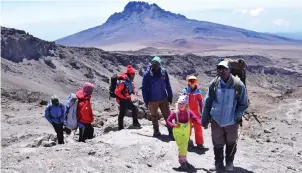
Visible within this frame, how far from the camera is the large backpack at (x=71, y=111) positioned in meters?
8.66

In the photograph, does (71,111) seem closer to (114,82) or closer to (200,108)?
(114,82)

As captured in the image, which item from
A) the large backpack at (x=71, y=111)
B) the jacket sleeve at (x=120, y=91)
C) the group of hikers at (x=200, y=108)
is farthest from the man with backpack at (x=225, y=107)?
the jacket sleeve at (x=120, y=91)

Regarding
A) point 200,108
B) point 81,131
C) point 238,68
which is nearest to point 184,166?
point 200,108

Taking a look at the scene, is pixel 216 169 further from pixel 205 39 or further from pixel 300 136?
pixel 205 39

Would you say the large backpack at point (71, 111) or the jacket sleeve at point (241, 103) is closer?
the jacket sleeve at point (241, 103)

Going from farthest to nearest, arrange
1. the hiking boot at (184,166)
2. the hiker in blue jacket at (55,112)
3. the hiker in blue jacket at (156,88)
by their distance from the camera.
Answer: the hiker in blue jacket at (55,112) < the hiker in blue jacket at (156,88) < the hiking boot at (184,166)

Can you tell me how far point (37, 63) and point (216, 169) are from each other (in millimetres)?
31278

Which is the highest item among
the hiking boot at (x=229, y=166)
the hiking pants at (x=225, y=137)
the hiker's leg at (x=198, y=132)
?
the hiking pants at (x=225, y=137)

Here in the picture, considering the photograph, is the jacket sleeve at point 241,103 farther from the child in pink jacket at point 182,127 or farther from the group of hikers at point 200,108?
the child in pink jacket at point 182,127

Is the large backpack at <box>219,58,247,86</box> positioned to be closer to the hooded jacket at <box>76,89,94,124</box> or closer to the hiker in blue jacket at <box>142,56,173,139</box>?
the hiker in blue jacket at <box>142,56,173,139</box>

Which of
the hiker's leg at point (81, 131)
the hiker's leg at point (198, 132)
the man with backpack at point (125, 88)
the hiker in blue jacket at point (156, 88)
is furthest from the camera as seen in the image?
the man with backpack at point (125, 88)

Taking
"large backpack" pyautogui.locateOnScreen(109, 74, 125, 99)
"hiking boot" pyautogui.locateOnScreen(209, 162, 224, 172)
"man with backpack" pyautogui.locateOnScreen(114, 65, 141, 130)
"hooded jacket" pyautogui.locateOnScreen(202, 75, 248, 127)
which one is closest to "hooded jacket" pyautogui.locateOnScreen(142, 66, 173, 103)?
"man with backpack" pyautogui.locateOnScreen(114, 65, 141, 130)

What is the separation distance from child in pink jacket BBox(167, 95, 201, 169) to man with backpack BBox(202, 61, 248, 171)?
13.9 inches

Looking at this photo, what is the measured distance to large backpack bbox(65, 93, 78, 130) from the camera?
866cm
